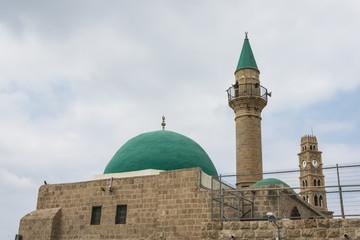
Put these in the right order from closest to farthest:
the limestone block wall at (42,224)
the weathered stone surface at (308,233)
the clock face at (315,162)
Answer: the weathered stone surface at (308,233) → the limestone block wall at (42,224) → the clock face at (315,162)

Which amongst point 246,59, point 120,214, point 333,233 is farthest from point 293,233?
point 246,59

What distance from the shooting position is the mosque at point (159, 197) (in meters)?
10.2

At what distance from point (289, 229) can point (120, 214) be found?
5.42m

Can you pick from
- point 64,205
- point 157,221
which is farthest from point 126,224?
point 64,205

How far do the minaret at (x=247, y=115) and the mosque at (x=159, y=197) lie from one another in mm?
45

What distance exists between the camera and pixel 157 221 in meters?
10.8

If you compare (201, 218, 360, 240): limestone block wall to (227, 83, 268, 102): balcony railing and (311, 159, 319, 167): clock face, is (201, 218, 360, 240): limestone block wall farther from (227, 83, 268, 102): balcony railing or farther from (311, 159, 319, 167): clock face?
(311, 159, 319, 167): clock face

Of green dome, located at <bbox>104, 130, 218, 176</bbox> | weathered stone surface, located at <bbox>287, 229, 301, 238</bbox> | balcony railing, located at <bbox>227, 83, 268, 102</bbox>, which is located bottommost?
weathered stone surface, located at <bbox>287, 229, 301, 238</bbox>

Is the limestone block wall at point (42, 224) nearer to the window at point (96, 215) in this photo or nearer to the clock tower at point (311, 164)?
the window at point (96, 215)

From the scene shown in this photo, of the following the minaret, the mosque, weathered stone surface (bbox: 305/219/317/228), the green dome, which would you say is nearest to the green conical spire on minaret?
the minaret

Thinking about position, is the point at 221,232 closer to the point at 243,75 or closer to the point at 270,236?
the point at 270,236

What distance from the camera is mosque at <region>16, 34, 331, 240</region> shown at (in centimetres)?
1023

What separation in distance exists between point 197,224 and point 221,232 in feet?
4.33

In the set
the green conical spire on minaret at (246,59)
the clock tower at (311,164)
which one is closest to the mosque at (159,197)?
the green conical spire on minaret at (246,59)
